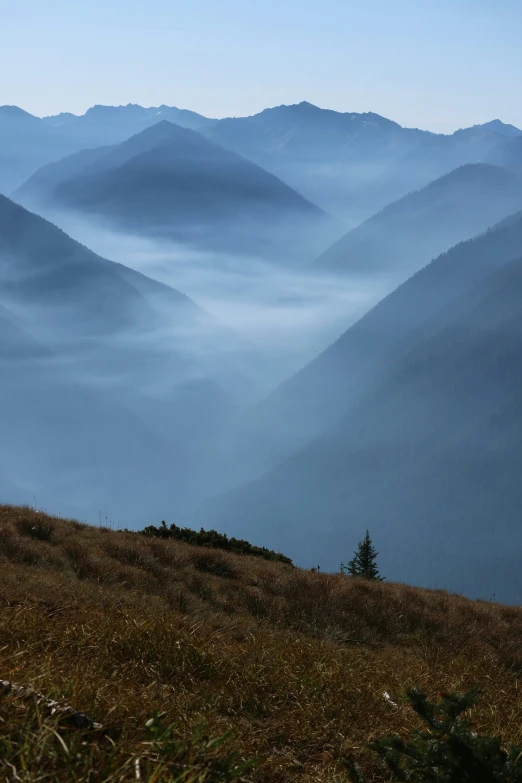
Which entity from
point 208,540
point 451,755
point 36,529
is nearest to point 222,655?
point 451,755

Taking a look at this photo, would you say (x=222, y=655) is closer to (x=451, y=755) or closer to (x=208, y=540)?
(x=451, y=755)

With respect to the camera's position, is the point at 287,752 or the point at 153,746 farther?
the point at 287,752

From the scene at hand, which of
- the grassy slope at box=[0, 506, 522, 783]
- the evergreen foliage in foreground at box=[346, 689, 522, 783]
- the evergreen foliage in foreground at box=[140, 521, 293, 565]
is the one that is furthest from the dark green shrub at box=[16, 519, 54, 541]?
the evergreen foliage in foreground at box=[346, 689, 522, 783]

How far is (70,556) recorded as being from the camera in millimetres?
12750

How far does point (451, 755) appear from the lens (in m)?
3.55

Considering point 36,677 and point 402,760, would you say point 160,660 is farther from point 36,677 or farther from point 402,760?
point 402,760

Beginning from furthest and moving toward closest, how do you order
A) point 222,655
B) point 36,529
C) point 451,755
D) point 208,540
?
point 208,540 → point 36,529 → point 222,655 → point 451,755

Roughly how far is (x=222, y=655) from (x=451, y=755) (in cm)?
395

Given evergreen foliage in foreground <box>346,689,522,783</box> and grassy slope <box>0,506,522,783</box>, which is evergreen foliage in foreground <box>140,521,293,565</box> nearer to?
grassy slope <box>0,506,522,783</box>

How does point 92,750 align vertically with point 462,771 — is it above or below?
below

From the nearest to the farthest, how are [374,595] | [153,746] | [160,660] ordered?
1. [153,746]
2. [160,660]
3. [374,595]

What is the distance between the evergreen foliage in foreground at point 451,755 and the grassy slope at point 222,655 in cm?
93

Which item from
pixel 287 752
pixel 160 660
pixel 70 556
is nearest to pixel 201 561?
pixel 70 556

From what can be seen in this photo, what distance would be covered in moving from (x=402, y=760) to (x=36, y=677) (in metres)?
2.44
